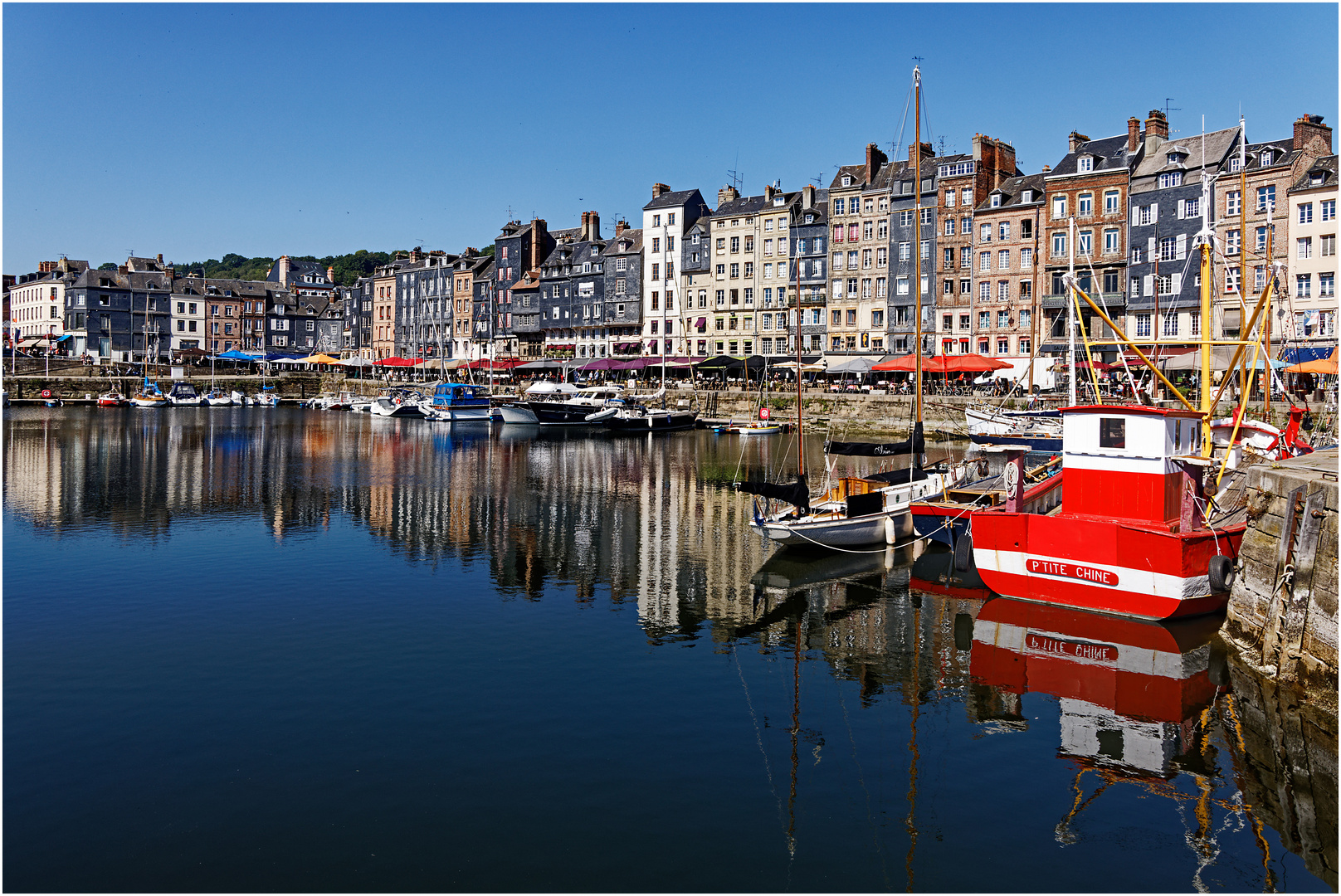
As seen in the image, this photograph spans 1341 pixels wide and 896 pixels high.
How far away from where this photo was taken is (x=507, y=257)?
129875mm

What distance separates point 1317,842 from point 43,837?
53.6 feet

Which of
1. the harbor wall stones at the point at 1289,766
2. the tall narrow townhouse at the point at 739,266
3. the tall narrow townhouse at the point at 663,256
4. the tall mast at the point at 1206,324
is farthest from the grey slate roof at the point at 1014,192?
the harbor wall stones at the point at 1289,766

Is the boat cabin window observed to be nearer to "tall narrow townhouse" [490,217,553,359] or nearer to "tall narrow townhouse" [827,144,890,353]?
"tall narrow townhouse" [827,144,890,353]

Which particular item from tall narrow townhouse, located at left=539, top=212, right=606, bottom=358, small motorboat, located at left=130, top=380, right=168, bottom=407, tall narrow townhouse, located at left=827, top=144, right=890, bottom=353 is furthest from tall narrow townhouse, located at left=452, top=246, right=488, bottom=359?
tall narrow townhouse, located at left=827, top=144, right=890, bottom=353

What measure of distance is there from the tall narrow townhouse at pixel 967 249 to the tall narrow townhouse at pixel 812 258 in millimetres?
11520

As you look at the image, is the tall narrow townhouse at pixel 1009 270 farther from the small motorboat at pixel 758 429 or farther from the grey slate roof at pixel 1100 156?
the small motorboat at pixel 758 429

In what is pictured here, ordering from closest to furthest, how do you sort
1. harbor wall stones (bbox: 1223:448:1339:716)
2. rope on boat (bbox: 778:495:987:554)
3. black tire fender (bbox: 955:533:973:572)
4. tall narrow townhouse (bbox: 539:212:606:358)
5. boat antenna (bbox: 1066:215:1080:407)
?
harbor wall stones (bbox: 1223:448:1339:716)
black tire fender (bbox: 955:533:973:572)
boat antenna (bbox: 1066:215:1080:407)
rope on boat (bbox: 778:495:987:554)
tall narrow townhouse (bbox: 539:212:606:358)

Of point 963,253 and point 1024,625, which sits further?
point 963,253

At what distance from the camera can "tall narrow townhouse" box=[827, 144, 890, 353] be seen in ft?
301

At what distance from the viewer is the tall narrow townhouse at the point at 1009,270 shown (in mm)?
79812

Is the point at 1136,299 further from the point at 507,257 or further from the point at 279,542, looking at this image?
the point at 507,257

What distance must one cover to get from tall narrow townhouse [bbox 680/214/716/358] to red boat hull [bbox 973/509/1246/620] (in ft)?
269

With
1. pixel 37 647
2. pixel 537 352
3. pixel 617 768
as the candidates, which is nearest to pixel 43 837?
pixel 617 768

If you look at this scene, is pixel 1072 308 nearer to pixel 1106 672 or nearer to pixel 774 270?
pixel 1106 672
